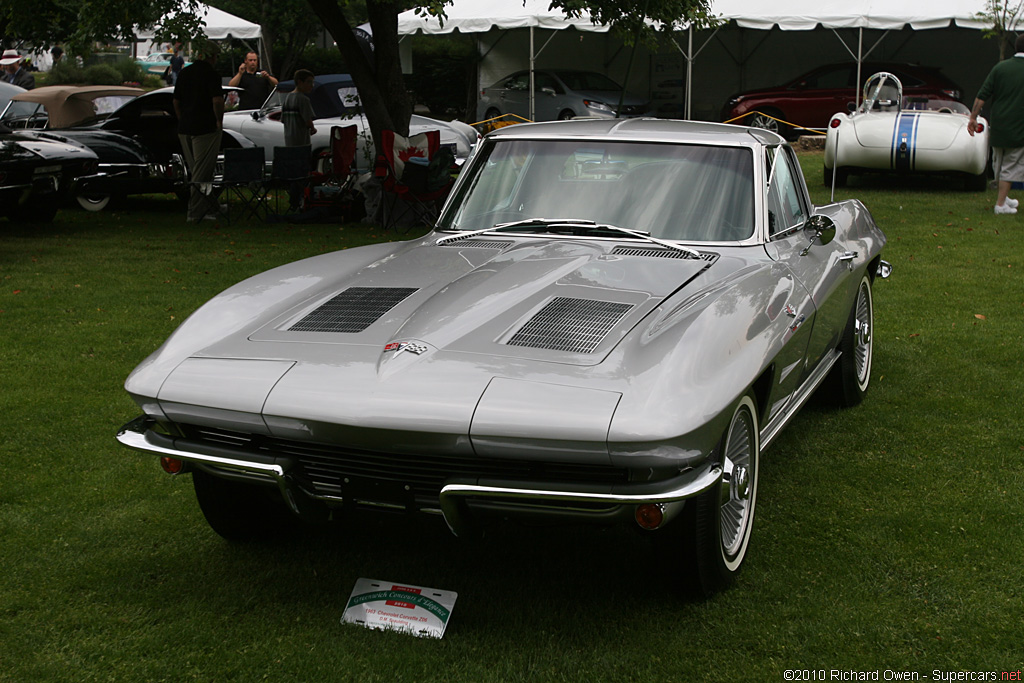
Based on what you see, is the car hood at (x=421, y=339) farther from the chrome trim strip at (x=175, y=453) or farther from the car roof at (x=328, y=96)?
the car roof at (x=328, y=96)

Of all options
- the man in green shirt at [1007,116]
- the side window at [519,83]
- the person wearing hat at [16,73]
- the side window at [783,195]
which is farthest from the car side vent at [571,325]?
the side window at [519,83]

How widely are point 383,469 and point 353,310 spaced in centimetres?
75

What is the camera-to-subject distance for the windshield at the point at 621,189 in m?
4.30

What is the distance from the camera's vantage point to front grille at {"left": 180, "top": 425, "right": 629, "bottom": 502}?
9.24 feet

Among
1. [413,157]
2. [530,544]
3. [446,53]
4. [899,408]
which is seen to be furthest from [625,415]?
[446,53]

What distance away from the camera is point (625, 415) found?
8.82 feet

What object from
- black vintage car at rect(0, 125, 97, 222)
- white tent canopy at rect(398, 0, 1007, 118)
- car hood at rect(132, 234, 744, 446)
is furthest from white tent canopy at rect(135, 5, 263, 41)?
car hood at rect(132, 234, 744, 446)

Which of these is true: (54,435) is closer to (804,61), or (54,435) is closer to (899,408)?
(899,408)

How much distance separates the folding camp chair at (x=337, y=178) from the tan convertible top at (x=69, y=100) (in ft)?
14.1

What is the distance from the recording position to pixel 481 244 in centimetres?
429

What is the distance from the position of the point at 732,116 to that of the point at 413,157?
11.4m

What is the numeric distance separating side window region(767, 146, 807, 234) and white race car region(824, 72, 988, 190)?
8.85 meters

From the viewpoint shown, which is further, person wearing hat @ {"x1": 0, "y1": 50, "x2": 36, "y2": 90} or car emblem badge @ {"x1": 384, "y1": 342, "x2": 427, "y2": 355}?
person wearing hat @ {"x1": 0, "y1": 50, "x2": 36, "y2": 90}

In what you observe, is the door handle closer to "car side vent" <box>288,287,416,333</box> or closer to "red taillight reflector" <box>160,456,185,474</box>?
"car side vent" <box>288,287,416,333</box>
